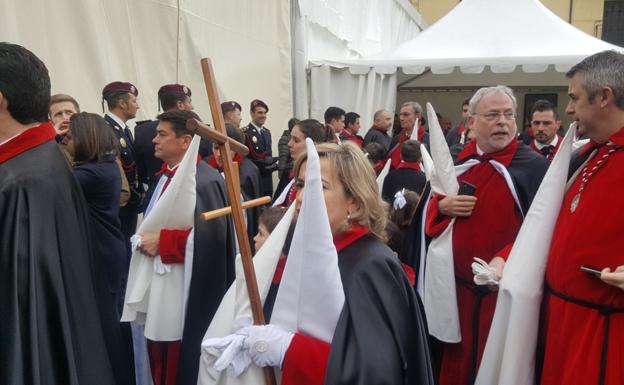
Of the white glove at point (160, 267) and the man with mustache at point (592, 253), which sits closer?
the man with mustache at point (592, 253)

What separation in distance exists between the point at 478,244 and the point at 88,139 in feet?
7.89

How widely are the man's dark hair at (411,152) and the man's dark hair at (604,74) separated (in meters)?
2.78

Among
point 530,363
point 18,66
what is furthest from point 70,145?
point 530,363

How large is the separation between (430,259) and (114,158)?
2.05 m

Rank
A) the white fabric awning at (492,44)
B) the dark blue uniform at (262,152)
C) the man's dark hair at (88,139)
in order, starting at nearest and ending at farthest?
1. the man's dark hair at (88,139)
2. the dark blue uniform at (262,152)
3. the white fabric awning at (492,44)

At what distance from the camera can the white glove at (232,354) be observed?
1.77 metres

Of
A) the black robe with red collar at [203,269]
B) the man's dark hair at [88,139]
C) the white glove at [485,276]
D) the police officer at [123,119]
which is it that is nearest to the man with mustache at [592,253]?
the white glove at [485,276]

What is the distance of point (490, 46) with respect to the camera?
33.3 ft

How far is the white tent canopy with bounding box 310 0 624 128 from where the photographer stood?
9578mm

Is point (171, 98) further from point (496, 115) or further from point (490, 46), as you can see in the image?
point (490, 46)

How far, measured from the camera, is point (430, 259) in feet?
10.1

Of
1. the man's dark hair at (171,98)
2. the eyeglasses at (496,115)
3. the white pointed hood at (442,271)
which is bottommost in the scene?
the white pointed hood at (442,271)

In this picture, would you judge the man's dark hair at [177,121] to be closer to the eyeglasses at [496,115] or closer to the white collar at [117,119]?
the eyeglasses at [496,115]

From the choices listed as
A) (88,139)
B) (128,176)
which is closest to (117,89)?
(128,176)
